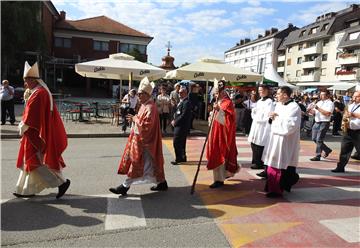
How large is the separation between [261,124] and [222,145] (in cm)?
156

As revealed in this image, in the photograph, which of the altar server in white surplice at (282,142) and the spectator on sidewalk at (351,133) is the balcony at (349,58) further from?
the altar server in white surplice at (282,142)

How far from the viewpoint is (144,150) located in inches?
234

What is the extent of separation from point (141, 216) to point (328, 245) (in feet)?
7.68

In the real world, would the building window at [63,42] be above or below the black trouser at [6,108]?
above

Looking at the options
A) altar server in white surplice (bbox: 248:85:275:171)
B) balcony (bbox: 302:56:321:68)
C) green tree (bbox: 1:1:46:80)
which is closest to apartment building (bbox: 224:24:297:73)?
balcony (bbox: 302:56:321:68)

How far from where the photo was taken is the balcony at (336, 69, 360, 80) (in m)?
55.7

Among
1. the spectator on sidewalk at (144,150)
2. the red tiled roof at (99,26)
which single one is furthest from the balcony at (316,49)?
the spectator on sidewalk at (144,150)

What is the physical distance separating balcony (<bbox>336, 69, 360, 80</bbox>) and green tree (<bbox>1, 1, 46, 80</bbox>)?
43714mm

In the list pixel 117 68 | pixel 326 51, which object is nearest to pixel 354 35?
pixel 326 51

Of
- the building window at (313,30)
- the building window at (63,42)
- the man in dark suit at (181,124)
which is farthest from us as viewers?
the building window at (313,30)

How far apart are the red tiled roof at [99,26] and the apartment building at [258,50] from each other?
28.6 metres

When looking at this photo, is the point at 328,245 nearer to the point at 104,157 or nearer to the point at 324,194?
the point at 324,194

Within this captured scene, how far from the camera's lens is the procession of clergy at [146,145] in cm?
552

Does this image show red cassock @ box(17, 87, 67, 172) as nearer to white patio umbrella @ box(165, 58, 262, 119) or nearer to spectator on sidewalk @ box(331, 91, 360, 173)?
spectator on sidewalk @ box(331, 91, 360, 173)
